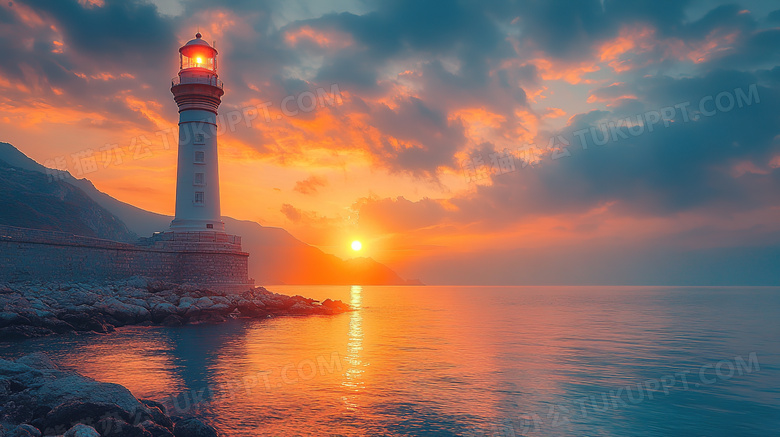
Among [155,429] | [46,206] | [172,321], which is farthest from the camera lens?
[46,206]

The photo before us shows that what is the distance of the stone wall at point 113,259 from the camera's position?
26312 mm

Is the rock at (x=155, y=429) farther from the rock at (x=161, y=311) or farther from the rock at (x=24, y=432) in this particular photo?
the rock at (x=161, y=311)

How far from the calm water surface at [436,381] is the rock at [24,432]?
3.76 m

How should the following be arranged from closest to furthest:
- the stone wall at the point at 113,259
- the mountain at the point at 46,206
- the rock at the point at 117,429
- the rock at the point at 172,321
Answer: the rock at the point at 117,429, the stone wall at the point at 113,259, the rock at the point at 172,321, the mountain at the point at 46,206

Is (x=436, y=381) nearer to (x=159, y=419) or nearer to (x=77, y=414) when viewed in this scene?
(x=159, y=419)

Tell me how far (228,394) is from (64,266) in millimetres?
21641

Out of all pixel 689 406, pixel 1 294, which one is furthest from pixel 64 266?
pixel 689 406

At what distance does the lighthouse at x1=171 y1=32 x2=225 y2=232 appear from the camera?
117 ft

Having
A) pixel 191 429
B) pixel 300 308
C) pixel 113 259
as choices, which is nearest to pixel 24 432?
pixel 191 429

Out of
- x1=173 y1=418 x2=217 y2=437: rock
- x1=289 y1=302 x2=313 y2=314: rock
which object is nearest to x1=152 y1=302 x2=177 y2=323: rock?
x1=289 y1=302 x2=313 y2=314: rock

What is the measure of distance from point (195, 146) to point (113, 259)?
1000 cm

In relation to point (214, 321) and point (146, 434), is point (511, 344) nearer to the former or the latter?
point (214, 321)

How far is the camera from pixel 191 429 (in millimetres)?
8836

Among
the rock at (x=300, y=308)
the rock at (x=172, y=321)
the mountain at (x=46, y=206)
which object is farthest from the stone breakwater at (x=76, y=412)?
the mountain at (x=46, y=206)
